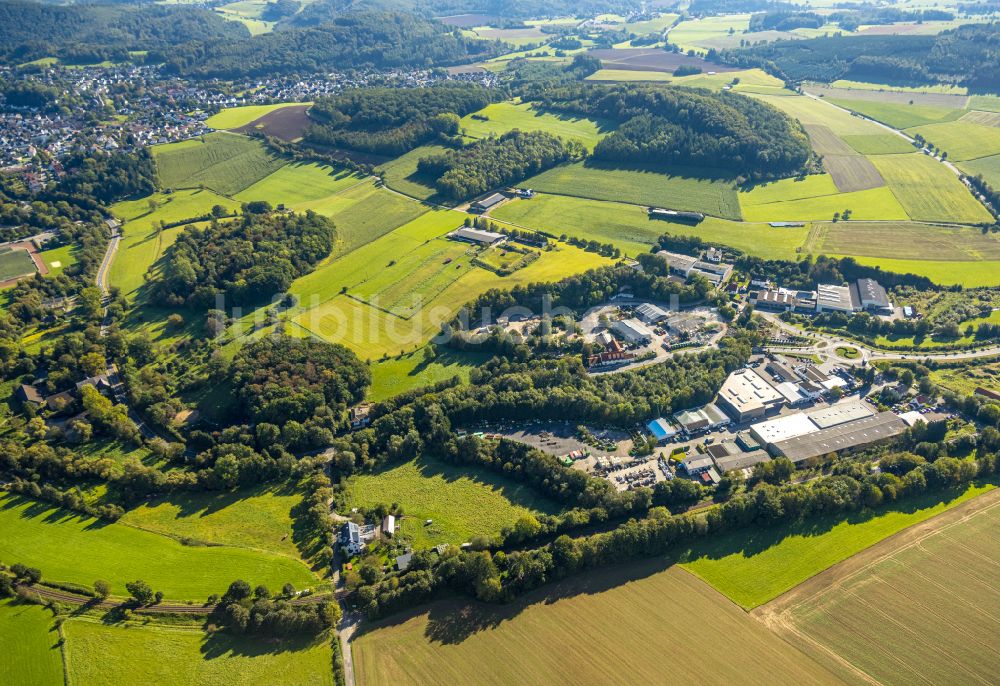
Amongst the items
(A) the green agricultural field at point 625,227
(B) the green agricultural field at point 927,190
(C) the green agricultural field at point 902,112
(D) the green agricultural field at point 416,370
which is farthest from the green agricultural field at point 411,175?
(C) the green agricultural field at point 902,112

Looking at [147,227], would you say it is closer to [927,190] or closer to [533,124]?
[533,124]

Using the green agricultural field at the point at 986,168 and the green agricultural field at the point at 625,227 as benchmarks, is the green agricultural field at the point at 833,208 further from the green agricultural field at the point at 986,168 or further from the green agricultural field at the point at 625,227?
the green agricultural field at the point at 986,168

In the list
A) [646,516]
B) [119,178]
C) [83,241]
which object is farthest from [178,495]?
[119,178]

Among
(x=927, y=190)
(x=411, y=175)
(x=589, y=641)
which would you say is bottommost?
(x=589, y=641)

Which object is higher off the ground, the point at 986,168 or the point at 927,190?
the point at 986,168

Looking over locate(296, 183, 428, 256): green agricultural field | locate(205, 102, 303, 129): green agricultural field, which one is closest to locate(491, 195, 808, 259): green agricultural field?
locate(296, 183, 428, 256): green agricultural field

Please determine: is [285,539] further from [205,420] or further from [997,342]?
[997,342]

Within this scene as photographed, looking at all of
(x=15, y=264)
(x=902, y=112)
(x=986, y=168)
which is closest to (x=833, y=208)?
(x=986, y=168)
